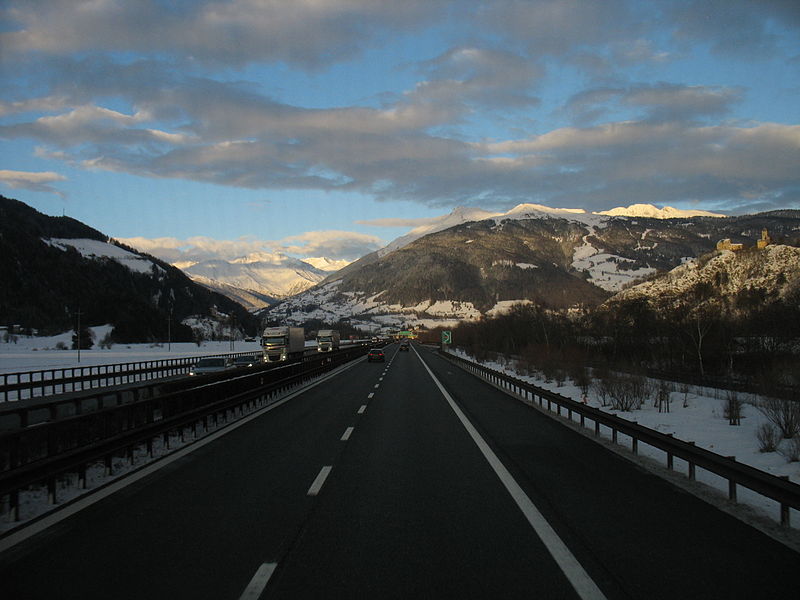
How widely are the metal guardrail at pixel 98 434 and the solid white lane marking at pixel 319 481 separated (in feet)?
10.3

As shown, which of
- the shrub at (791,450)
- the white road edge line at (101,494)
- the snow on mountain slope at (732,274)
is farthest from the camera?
the snow on mountain slope at (732,274)

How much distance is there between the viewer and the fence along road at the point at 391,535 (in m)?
5.18

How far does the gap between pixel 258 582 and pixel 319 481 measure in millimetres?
3944

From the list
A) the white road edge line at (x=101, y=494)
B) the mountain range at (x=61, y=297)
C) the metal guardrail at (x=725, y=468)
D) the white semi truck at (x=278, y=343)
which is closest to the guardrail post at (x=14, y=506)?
the white road edge line at (x=101, y=494)

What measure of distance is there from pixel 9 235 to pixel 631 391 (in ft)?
629

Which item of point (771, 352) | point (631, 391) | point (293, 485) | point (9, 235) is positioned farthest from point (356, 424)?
point (9, 235)

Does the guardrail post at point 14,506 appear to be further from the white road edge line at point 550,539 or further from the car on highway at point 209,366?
the car on highway at point 209,366

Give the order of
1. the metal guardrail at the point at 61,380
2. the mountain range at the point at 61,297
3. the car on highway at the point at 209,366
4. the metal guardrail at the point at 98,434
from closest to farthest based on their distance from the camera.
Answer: the metal guardrail at the point at 98,434 → the metal guardrail at the point at 61,380 → the car on highway at the point at 209,366 → the mountain range at the point at 61,297

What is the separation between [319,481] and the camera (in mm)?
9125

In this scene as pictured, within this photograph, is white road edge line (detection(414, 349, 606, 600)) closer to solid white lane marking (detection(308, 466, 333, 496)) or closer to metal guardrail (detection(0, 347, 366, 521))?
solid white lane marking (detection(308, 466, 333, 496))

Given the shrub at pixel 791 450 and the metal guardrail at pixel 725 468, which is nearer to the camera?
the metal guardrail at pixel 725 468

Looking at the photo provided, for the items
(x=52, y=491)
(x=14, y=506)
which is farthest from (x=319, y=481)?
(x=14, y=506)

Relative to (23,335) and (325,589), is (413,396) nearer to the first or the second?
(325,589)

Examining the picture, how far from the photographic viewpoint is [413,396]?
2398 cm
